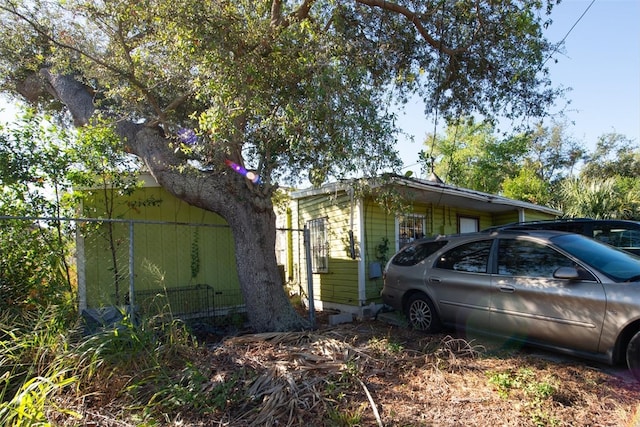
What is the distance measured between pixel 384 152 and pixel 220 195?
281cm

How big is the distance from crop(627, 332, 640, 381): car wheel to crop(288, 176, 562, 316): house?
387 cm

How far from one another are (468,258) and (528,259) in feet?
2.93

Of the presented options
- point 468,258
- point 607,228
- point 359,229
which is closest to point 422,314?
point 468,258

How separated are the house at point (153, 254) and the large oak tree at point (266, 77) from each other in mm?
1013

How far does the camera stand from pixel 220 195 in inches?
259

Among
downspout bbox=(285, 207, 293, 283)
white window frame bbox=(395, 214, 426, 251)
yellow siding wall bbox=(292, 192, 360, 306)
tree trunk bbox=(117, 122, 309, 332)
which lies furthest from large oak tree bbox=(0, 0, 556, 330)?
downspout bbox=(285, 207, 293, 283)

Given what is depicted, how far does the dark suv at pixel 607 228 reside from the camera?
7.38 meters

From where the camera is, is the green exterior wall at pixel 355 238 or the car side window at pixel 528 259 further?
the green exterior wall at pixel 355 238

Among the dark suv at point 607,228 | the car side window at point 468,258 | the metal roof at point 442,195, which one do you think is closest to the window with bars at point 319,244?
the metal roof at point 442,195

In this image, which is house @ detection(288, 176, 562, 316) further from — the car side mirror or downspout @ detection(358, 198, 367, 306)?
the car side mirror

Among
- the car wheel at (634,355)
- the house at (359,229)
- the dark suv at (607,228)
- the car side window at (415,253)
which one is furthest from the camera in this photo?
the house at (359,229)

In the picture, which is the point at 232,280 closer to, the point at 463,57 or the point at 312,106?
the point at 312,106

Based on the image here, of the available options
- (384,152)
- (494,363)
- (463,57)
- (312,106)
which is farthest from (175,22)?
(494,363)

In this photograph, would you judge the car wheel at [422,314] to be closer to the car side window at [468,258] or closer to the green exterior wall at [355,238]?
the car side window at [468,258]
